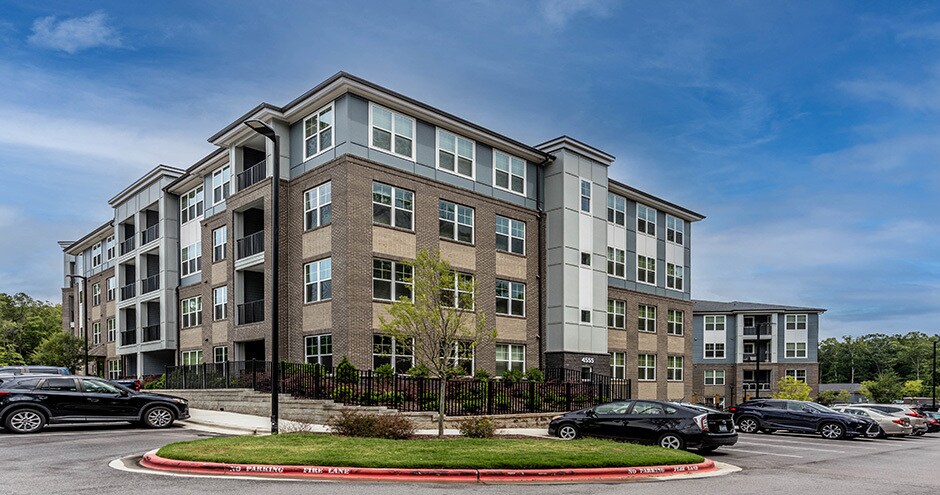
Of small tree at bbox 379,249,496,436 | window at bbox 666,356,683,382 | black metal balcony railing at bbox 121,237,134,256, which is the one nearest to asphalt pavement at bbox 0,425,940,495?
small tree at bbox 379,249,496,436

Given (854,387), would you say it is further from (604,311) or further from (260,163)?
(260,163)

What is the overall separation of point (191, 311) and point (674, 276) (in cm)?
2868

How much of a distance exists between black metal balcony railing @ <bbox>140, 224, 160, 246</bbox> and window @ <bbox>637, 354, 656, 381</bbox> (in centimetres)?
2862

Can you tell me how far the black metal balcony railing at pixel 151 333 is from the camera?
139ft

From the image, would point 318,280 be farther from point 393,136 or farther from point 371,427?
point 371,427

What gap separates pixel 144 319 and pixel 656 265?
30.6 meters

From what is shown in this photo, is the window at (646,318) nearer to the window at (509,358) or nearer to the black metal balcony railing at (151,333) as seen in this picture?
the window at (509,358)

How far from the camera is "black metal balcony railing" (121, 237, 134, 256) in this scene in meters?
47.3

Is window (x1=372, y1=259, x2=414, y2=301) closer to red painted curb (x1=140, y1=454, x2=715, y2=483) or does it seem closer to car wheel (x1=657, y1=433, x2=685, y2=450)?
car wheel (x1=657, y1=433, x2=685, y2=450)

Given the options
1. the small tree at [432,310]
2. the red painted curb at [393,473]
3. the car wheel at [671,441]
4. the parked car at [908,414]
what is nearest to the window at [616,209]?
the parked car at [908,414]

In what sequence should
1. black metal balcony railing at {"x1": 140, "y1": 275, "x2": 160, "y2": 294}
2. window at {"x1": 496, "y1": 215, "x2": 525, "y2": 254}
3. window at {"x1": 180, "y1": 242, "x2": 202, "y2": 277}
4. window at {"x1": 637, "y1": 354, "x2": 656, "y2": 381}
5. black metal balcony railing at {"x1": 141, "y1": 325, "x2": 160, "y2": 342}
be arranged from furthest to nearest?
window at {"x1": 637, "y1": 354, "x2": 656, "y2": 381}
black metal balcony railing at {"x1": 140, "y1": 275, "x2": 160, "y2": 294}
black metal balcony railing at {"x1": 141, "y1": 325, "x2": 160, "y2": 342}
window at {"x1": 180, "y1": 242, "x2": 202, "y2": 277}
window at {"x1": 496, "y1": 215, "x2": 525, "y2": 254}

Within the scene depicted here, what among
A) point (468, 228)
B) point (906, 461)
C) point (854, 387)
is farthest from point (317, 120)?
point (854, 387)

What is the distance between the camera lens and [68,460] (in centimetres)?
1445

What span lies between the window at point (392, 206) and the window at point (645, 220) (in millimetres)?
19352
